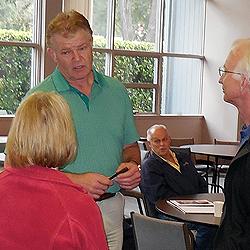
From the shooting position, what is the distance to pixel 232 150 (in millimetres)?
7293

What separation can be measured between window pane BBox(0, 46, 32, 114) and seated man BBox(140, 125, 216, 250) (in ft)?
13.0

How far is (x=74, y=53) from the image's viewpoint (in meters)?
2.77

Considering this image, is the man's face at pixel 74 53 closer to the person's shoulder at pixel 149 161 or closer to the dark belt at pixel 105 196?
the dark belt at pixel 105 196

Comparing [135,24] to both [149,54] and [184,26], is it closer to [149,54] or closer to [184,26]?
[149,54]

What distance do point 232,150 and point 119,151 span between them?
4.60 m

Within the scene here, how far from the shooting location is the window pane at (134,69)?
9906 mm

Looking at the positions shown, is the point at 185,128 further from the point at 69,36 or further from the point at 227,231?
the point at 227,231

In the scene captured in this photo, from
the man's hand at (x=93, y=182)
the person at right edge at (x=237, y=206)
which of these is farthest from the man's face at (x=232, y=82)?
the man's hand at (x=93, y=182)

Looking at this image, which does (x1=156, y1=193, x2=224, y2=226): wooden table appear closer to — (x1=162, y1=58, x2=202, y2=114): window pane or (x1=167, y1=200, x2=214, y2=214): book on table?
(x1=167, y1=200, x2=214, y2=214): book on table

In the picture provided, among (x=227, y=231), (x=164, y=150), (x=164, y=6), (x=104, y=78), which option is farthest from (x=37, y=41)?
(x=227, y=231)

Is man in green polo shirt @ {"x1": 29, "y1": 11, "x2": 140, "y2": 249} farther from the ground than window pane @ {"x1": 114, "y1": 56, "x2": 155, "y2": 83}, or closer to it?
closer to it

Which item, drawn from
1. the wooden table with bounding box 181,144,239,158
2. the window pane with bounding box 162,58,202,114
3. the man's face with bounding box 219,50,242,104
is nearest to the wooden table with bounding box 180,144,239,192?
the wooden table with bounding box 181,144,239,158

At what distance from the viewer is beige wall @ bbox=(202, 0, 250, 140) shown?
10.4m

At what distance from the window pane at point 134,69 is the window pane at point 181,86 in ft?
1.24
